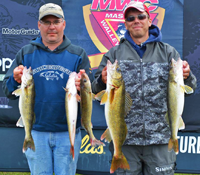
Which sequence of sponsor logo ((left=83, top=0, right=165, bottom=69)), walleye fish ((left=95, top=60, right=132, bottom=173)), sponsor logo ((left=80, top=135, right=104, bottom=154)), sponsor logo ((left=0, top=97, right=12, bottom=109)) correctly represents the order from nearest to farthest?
1. walleye fish ((left=95, top=60, right=132, bottom=173))
2. sponsor logo ((left=83, top=0, right=165, bottom=69))
3. sponsor logo ((left=0, top=97, right=12, bottom=109))
4. sponsor logo ((left=80, top=135, right=104, bottom=154))

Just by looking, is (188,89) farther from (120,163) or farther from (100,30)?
(100,30)

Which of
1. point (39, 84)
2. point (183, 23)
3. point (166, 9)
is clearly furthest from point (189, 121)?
point (39, 84)

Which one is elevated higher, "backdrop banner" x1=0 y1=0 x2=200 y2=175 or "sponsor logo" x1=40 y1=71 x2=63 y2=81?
"backdrop banner" x1=0 y1=0 x2=200 y2=175

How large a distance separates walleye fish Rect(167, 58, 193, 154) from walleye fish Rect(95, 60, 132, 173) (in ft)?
1.37

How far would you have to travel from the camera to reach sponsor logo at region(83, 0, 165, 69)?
4.20 m

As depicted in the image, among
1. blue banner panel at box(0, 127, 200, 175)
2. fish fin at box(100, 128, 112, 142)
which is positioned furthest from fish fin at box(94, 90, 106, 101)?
blue banner panel at box(0, 127, 200, 175)

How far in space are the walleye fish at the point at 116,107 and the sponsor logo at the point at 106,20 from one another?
187 cm

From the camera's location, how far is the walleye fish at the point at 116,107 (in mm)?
2428

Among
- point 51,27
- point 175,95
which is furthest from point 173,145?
point 51,27

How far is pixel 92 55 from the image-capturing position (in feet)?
14.0

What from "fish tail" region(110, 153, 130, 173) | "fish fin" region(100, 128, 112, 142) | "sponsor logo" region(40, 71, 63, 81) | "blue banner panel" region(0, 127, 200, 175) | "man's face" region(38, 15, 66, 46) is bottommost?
"blue banner panel" region(0, 127, 200, 175)

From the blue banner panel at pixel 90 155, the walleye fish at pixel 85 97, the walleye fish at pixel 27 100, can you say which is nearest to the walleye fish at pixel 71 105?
the walleye fish at pixel 85 97

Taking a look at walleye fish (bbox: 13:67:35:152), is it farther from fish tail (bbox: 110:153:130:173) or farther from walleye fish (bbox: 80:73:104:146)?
fish tail (bbox: 110:153:130:173)

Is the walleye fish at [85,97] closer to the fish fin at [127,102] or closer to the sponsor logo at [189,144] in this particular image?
the fish fin at [127,102]
